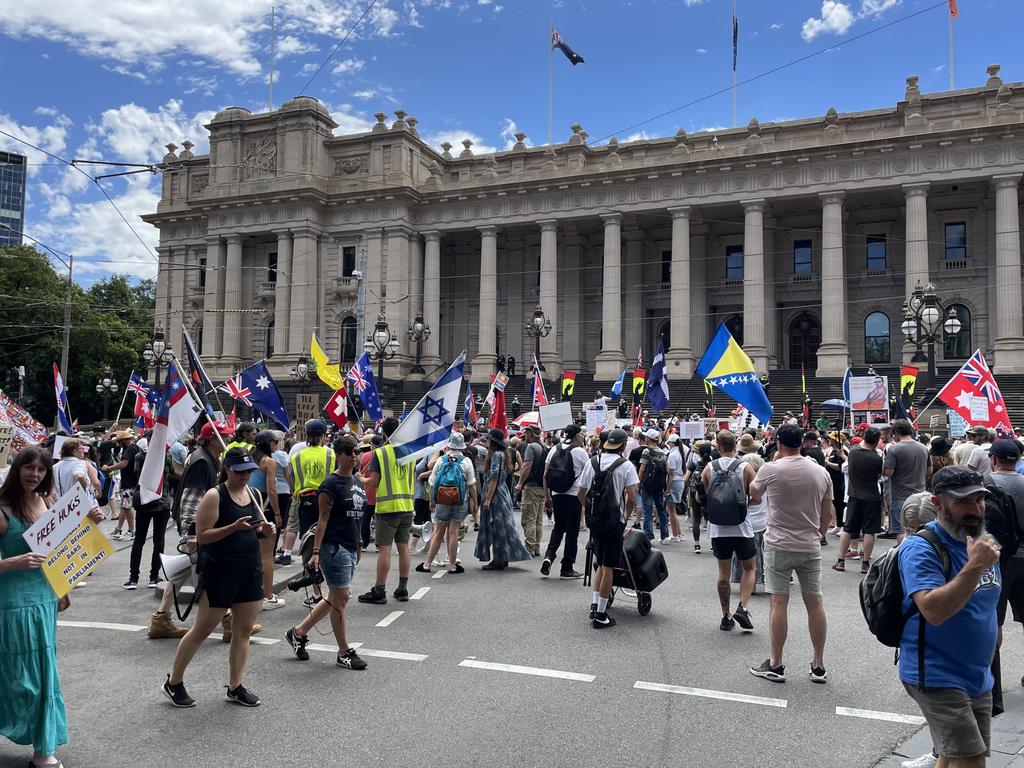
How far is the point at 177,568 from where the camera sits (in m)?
7.48

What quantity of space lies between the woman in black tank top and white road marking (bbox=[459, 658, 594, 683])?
6.07 ft

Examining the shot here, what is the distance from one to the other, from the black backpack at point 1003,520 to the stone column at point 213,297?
159 feet

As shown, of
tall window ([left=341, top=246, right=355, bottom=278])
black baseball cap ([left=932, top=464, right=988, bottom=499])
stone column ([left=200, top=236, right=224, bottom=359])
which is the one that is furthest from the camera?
stone column ([left=200, top=236, right=224, bottom=359])

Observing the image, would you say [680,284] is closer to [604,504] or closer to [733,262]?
[733,262]

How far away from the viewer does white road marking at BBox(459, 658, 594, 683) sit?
21.4 ft

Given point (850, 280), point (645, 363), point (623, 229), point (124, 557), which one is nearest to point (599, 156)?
point (623, 229)

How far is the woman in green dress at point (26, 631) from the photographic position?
457cm

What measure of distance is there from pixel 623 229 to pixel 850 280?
1264 cm

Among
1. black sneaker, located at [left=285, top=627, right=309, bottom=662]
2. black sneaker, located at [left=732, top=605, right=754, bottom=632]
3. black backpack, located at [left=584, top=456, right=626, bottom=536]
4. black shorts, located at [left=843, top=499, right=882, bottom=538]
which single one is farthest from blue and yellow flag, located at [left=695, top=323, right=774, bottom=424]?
black sneaker, located at [left=285, top=627, right=309, bottom=662]

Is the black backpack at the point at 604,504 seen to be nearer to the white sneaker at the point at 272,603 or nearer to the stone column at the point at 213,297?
the white sneaker at the point at 272,603

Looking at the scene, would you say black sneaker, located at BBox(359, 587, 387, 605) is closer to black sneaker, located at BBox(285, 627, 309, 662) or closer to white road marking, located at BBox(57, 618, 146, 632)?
black sneaker, located at BBox(285, 627, 309, 662)

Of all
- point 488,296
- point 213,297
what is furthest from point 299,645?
point 213,297

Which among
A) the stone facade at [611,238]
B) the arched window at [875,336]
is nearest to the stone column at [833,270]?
the stone facade at [611,238]

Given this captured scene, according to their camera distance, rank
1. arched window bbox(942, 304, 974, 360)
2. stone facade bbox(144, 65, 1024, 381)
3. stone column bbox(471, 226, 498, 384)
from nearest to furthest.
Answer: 1. stone facade bbox(144, 65, 1024, 381)
2. arched window bbox(942, 304, 974, 360)
3. stone column bbox(471, 226, 498, 384)
